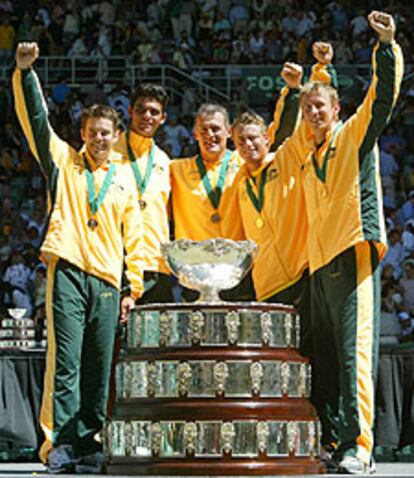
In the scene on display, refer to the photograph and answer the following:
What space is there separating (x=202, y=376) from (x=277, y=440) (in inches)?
18.4

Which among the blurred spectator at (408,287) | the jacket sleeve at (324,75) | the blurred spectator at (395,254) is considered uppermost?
the jacket sleeve at (324,75)

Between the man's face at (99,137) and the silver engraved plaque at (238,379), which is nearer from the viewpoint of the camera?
the silver engraved plaque at (238,379)

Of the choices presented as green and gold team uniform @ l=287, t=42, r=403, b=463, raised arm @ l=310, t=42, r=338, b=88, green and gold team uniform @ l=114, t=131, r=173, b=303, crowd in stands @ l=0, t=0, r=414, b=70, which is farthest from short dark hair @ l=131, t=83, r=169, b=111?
crowd in stands @ l=0, t=0, r=414, b=70

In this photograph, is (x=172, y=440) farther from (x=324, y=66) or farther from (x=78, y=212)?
(x=324, y=66)

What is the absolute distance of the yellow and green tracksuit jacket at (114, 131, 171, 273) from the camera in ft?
25.2

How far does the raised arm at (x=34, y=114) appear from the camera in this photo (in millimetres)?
7363

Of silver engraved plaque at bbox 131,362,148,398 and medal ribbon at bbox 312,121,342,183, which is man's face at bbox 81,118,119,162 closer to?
medal ribbon at bbox 312,121,342,183

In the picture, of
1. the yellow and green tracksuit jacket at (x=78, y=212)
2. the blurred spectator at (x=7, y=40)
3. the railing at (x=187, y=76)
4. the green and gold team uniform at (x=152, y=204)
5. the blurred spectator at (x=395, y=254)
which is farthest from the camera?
the blurred spectator at (x=7, y=40)

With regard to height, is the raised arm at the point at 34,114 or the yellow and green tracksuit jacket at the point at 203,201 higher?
the raised arm at the point at 34,114

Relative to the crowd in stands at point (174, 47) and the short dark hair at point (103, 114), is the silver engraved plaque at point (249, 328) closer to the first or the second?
the short dark hair at point (103, 114)

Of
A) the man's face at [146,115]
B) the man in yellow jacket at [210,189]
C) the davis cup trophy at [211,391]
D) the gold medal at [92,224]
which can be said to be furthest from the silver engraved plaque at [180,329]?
the man's face at [146,115]

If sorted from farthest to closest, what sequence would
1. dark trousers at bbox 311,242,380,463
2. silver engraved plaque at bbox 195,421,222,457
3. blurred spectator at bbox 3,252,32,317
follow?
blurred spectator at bbox 3,252,32,317 → dark trousers at bbox 311,242,380,463 → silver engraved plaque at bbox 195,421,222,457

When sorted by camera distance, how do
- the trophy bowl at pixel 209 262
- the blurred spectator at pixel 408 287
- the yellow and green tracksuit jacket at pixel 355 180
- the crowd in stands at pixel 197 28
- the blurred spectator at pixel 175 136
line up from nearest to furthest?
the trophy bowl at pixel 209 262 < the yellow and green tracksuit jacket at pixel 355 180 < the blurred spectator at pixel 408 287 < the blurred spectator at pixel 175 136 < the crowd in stands at pixel 197 28

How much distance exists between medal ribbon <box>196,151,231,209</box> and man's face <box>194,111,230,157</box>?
11 cm
